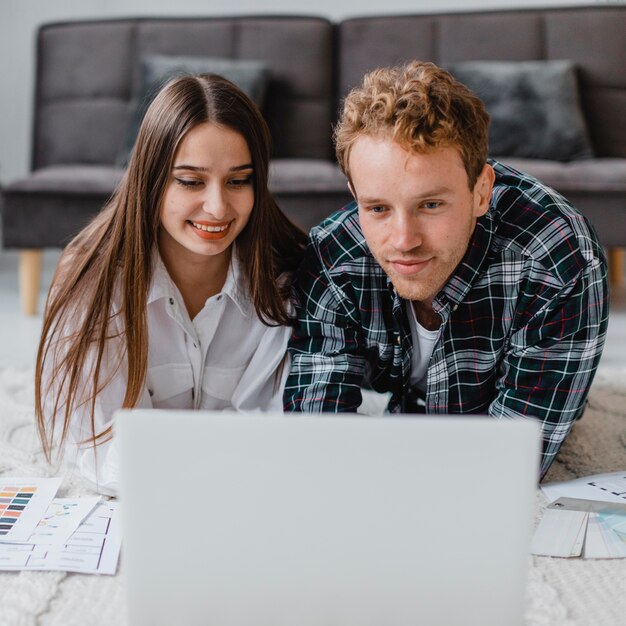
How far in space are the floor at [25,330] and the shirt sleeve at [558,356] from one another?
0.90m

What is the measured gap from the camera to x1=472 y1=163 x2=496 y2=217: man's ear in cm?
135

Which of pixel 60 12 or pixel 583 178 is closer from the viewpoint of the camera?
pixel 583 178

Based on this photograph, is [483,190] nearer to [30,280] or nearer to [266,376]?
[266,376]

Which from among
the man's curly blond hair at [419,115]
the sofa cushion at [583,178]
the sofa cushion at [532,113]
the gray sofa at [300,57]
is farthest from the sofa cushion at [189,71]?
the man's curly blond hair at [419,115]

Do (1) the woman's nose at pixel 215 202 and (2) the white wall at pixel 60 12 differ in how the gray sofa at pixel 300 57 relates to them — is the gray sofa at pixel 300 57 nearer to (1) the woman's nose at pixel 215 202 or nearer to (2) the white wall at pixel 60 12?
(2) the white wall at pixel 60 12

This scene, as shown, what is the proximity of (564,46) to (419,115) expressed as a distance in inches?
81.0

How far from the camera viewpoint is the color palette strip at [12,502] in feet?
4.31

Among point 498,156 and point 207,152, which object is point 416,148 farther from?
point 498,156

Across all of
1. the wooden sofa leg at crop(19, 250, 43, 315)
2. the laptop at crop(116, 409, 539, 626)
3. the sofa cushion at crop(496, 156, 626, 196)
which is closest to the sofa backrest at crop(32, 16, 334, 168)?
the wooden sofa leg at crop(19, 250, 43, 315)

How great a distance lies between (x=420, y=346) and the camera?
5.05 feet

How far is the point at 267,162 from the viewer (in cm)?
157

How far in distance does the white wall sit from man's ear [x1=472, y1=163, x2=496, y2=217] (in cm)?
246

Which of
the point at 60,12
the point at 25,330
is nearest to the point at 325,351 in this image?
the point at 25,330

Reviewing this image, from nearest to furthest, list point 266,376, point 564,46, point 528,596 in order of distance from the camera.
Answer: point 528,596 < point 266,376 < point 564,46
